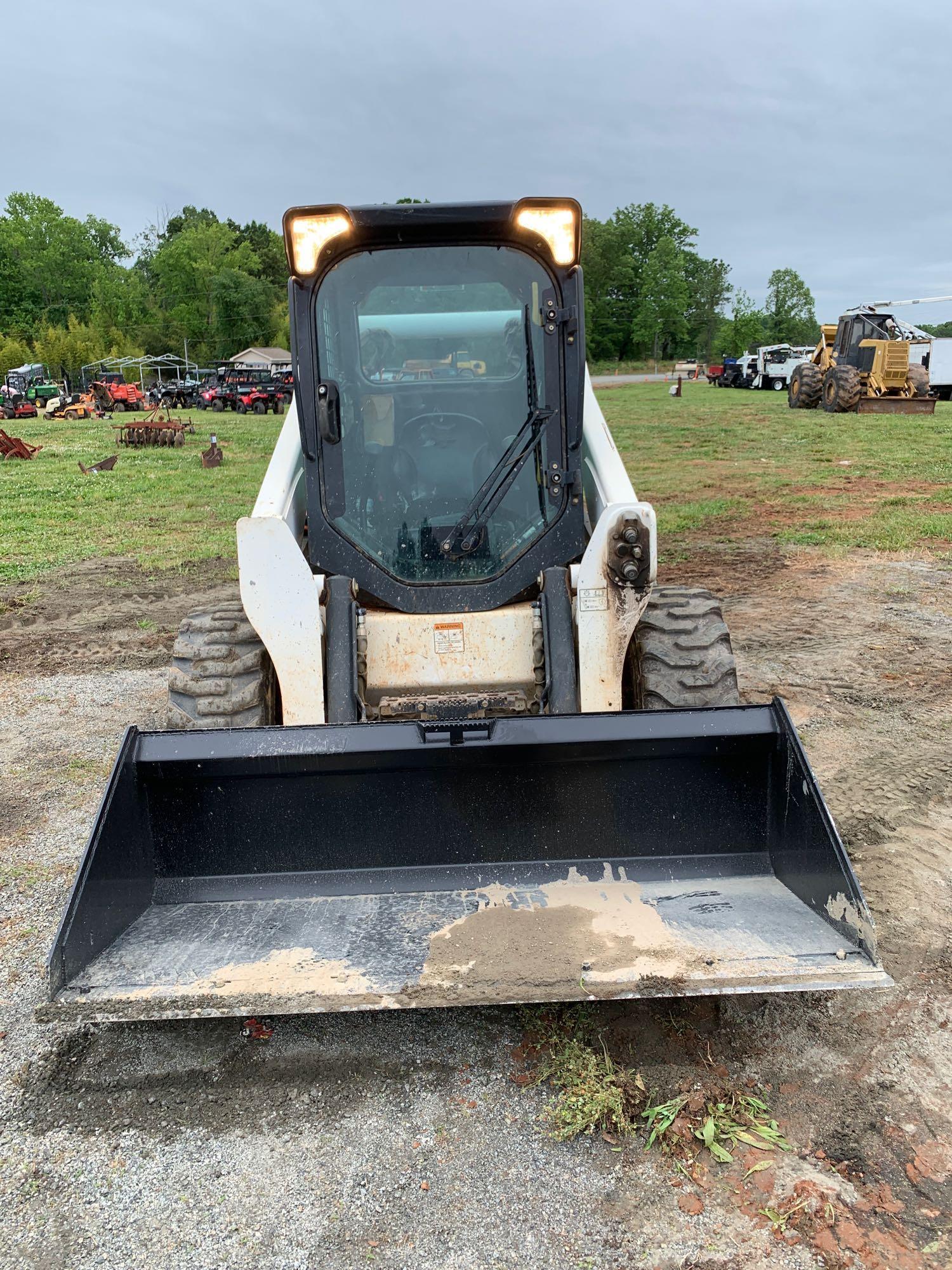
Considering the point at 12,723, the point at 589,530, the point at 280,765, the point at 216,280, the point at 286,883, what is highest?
the point at 216,280

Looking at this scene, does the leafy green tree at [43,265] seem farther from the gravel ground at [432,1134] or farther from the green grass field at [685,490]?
the gravel ground at [432,1134]

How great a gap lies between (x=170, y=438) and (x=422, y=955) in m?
23.4

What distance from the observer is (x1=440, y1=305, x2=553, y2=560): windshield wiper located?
3.99 meters

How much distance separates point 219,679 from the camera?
12.2 ft

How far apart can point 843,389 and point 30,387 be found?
115ft

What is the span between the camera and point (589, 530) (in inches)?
172

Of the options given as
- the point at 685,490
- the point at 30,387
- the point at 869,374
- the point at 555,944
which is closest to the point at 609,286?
the point at 30,387

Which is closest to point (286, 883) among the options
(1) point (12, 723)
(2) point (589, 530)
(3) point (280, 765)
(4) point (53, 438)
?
(3) point (280, 765)

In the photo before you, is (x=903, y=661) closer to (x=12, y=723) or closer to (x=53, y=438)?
(x=12, y=723)

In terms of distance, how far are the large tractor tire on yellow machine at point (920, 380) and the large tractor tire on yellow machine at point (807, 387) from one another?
7.35 ft

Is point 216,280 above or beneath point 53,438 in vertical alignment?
above

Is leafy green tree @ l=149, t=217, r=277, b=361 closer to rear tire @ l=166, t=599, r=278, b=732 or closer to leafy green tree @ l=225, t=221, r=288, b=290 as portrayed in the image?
leafy green tree @ l=225, t=221, r=288, b=290

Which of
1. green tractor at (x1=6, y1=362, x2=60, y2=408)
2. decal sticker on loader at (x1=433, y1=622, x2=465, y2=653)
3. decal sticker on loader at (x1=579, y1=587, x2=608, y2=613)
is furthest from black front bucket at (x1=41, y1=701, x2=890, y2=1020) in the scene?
green tractor at (x1=6, y1=362, x2=60, y2=408)

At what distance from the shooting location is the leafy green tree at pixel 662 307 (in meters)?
81.6
